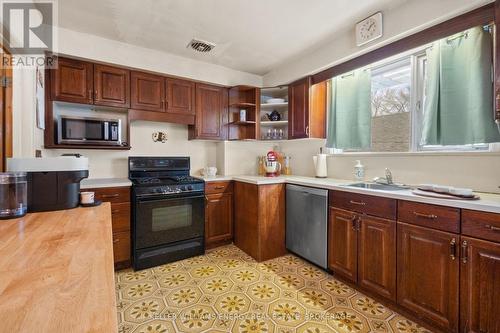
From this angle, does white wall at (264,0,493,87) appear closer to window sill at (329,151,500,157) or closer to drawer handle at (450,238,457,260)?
window sill at (329,151,500,157)

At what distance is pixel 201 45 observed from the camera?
262 centimetres

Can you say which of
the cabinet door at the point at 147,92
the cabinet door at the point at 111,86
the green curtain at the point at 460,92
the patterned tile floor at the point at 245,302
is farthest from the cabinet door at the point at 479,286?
the cabinet door at the point at 111,86

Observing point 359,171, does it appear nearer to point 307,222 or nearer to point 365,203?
point 365,203

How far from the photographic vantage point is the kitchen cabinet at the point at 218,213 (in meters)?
2.90

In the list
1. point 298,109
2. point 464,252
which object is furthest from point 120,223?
point 464,252

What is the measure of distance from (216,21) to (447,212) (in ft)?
7.80

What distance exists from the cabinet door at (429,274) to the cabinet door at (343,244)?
0.37 metres

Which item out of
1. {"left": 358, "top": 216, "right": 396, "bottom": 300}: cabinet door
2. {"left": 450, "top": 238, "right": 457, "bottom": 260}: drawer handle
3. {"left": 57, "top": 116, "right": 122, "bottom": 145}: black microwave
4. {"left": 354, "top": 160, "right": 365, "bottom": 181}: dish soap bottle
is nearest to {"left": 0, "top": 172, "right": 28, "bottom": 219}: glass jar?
{"left": 57, "top": 116, "right": 122, "bottom": 145}: black microwave

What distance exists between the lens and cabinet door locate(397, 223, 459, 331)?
4.69 feet

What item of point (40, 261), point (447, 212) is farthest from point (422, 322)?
point (40, 261)

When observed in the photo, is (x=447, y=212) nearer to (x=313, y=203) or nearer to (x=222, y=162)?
(x=313, y=203)

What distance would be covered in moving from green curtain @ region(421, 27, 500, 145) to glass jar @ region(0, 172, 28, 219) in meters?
2.89

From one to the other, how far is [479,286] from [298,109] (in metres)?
2.31

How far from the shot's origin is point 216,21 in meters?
2.19
